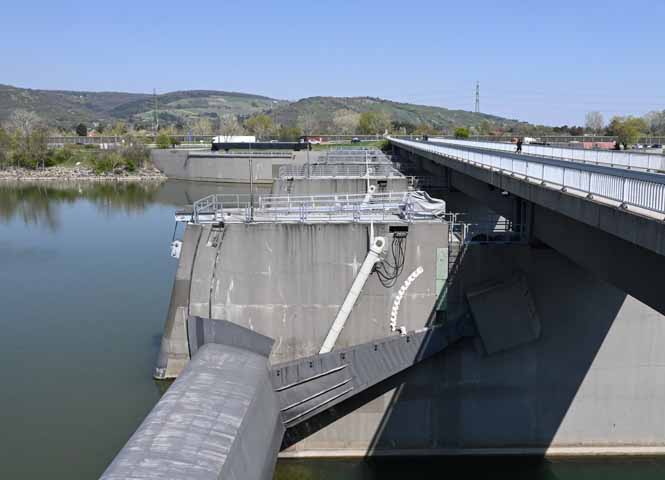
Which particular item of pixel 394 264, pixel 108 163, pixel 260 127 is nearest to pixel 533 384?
pixel 394 264

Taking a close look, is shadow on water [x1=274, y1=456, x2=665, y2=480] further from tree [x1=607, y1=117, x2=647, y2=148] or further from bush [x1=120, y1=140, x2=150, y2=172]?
bush [x1=120, y1=140, x2=150, y2=172]

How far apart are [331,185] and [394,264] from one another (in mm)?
12372

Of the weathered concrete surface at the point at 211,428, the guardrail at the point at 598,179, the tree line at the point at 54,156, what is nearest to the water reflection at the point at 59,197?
the tree line at the point at 54,156

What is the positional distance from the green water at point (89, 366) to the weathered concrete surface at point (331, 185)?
709 cm

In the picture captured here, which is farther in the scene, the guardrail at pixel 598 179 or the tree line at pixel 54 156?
the tree line at pixel 54 156

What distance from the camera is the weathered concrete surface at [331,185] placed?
86.5 ft

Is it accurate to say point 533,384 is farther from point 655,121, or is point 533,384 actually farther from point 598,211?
point 655,121

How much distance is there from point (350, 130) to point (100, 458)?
16468 cm

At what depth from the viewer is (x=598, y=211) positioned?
950cm

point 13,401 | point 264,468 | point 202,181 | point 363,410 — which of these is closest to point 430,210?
point 363,410

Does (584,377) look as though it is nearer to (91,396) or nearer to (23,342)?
(91,396)

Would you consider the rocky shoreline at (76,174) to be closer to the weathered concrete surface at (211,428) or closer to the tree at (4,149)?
the tree at (4,149)

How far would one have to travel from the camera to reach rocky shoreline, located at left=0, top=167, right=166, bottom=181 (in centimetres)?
8769

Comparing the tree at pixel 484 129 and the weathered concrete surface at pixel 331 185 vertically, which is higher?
the tree at pixel 484 129
